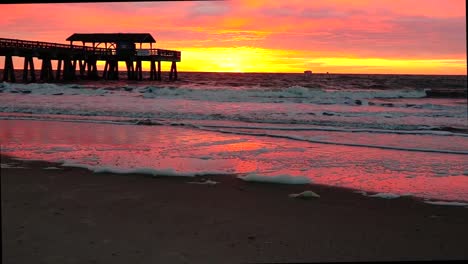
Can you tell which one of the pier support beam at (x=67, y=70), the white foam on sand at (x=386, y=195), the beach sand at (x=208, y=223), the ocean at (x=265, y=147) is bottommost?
the ocean at (x=265, y=147)

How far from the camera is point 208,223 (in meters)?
3.57

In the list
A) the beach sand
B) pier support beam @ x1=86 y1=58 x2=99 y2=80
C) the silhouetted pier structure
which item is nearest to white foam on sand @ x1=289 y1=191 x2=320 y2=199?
the beach sand

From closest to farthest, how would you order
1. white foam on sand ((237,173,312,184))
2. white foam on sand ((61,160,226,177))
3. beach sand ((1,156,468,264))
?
beach sand ((1,156,468,264)) → white foam on sand ((237,173,312,184)) → white foam on sand ((61,160,226,177))

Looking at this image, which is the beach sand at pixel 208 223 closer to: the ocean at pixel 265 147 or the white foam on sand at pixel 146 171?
the white foam on sand at pixel 146 171

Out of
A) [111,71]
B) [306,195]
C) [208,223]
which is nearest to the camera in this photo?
[208,223]

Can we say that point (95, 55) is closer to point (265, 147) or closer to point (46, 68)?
point (46, 68)

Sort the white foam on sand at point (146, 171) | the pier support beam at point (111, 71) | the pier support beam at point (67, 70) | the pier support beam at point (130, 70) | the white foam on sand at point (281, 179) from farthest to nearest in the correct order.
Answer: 1. the pier support beam at point (130, 70)
2. the pier support beam at point (111, 71)
3. the pier support beam at point (67, 70)
4. the white foam on sand at point (146, 171)
5. the white foam on sand at point (281, 179)

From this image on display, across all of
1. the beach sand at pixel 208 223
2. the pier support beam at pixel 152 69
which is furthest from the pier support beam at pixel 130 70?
the beach sand at pixel 208 223

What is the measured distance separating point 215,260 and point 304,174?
→ 3.22 metres

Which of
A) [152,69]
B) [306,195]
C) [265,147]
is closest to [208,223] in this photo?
[306,195]

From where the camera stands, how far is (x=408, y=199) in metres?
4.65

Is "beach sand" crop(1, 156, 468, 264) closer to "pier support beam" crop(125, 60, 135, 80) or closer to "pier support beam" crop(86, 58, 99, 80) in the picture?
"pier support beam" crop(86, 58, 99, 80)

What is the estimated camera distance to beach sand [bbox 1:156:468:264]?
286cm

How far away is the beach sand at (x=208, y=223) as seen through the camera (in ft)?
9.37
